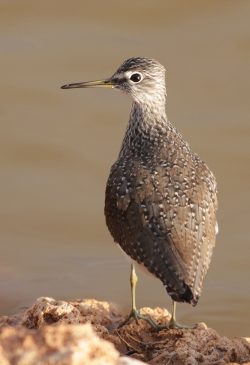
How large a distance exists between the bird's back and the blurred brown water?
6.40ft

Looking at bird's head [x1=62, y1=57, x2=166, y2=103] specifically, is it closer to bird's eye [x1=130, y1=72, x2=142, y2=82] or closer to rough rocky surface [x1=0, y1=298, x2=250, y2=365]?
bird's eye [x1=130, y1=72, x2=142, y2=82]

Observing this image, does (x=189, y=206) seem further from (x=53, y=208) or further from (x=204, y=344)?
(x=53, y=208)

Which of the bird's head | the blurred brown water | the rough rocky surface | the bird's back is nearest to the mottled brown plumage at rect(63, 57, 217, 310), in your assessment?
the bird's back

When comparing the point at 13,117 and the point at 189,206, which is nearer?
the point at 189,206

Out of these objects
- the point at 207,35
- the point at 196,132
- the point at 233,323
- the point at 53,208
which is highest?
the point at 207,35

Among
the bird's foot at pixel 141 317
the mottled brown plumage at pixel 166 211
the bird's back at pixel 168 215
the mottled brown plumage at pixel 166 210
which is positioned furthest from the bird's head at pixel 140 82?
the bird's foot at pixel 141 317

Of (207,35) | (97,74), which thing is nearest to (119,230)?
(97,74)

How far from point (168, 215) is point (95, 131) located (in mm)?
5177

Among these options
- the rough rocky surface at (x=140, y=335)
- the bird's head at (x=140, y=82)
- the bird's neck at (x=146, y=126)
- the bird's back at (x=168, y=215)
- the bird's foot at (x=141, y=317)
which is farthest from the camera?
the bird's head at (x=140, y=82)

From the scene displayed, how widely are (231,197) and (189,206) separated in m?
3.99

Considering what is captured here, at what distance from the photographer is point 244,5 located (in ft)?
46.4

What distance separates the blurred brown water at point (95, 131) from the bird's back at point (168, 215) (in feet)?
6.40

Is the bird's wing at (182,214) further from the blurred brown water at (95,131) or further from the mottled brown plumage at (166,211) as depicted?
the blurred brown water at (95,131)

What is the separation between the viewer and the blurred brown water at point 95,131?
962cm
